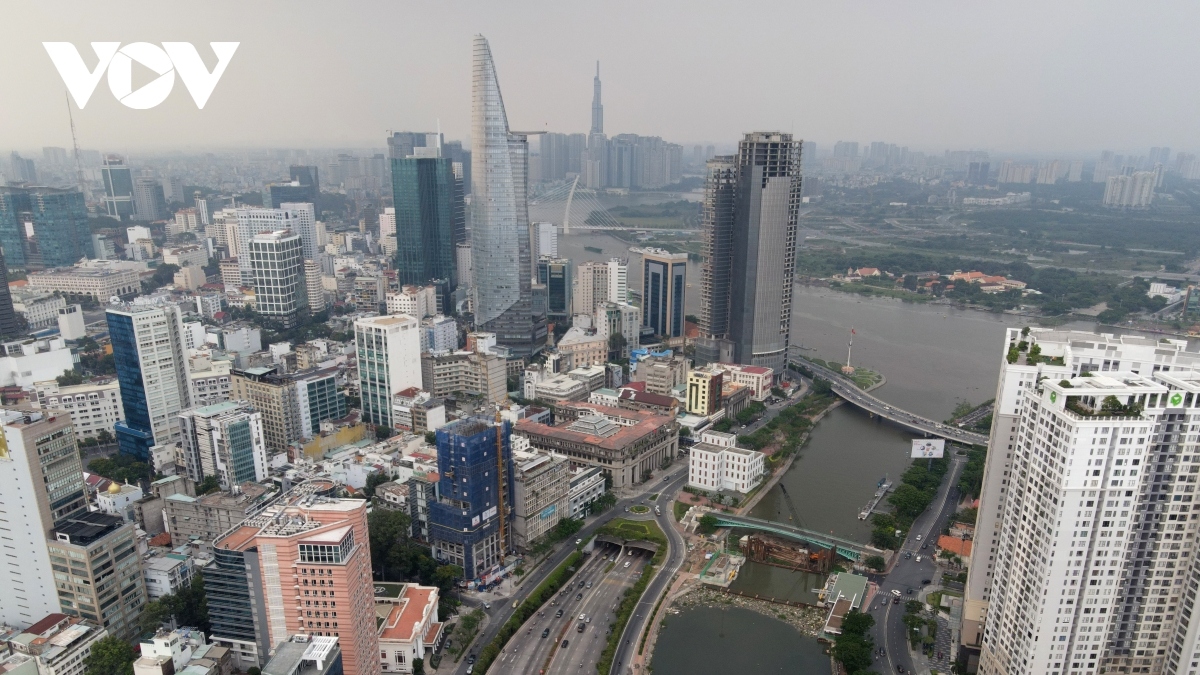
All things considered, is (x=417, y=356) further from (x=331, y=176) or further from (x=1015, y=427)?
(x=331, y=176)

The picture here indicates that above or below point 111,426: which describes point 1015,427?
above

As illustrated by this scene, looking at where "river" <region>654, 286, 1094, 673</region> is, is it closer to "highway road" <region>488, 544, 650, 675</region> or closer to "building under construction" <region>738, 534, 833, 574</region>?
"building under construction" <region>738, 534, 833, 574</region>

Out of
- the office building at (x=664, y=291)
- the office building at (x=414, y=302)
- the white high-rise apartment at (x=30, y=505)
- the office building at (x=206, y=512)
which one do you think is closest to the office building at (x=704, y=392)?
the office building at (x=664, y=291)

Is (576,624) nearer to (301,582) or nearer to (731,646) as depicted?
(731,646)

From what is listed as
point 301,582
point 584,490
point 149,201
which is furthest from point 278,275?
point 149,201

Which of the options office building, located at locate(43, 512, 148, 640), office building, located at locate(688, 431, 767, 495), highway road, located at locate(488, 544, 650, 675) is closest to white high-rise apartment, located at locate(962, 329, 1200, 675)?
highway road, located at locate(488, 544, 650, 675)

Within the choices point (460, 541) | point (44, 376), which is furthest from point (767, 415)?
point (44, 376)
